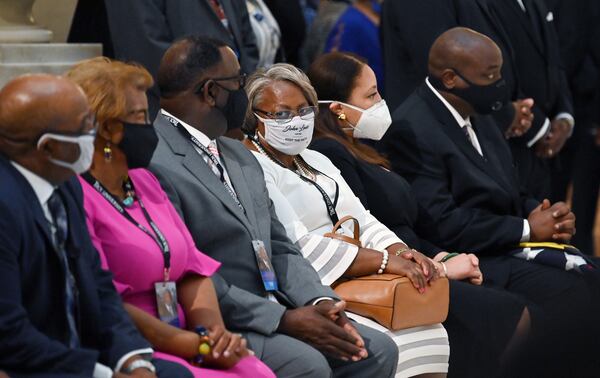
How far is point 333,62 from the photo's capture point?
5.64 metres

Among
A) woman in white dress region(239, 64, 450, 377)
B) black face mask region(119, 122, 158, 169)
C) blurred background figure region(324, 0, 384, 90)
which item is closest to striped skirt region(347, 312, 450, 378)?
woman in white dress region(239, 64, 450, 377)

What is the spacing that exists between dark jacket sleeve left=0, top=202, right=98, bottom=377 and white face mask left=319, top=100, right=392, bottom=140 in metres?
2.35

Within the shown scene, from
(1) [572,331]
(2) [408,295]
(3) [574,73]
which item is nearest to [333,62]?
(2) [408,295]

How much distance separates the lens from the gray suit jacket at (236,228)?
14.5ft

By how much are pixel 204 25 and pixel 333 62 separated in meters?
0.76

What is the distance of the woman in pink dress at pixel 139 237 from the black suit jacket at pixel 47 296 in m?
0.17

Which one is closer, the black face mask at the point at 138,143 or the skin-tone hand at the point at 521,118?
the black face mask at the point at 138,143

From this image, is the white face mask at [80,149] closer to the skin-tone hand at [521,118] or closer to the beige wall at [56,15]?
the beige wall at [56,15]

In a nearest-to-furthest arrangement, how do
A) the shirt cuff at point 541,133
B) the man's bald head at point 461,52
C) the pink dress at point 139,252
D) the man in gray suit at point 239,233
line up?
the pink dress at point 139,252, the man in gray suit at point 239,233, the man's bald head at point 461,52, the shirt cuff at point 541,133

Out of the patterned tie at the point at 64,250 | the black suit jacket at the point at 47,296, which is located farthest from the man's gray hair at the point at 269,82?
the patterned tie at the point at 64,250

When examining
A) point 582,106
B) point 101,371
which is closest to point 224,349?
point 101,371

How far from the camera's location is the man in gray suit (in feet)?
14.5

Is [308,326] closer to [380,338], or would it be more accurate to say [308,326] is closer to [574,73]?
Result: [380,338]

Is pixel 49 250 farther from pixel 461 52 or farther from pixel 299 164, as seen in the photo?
pixel 461 52
